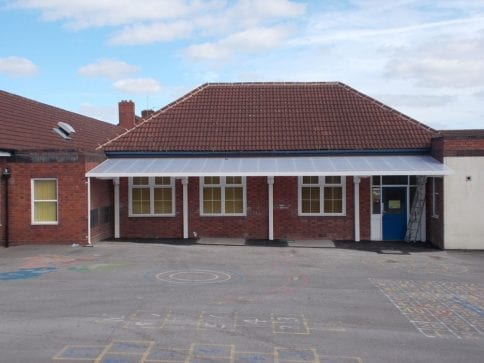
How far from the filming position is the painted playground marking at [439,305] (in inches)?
326

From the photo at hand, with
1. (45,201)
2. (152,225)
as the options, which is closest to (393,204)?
(152,225)

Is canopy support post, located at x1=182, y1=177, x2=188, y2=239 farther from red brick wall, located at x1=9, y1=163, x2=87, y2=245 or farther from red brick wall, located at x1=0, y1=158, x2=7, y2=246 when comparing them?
red brick wall, located at x1=0, y1=158, x2=7, y2=246

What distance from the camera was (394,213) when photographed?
62.3 ft

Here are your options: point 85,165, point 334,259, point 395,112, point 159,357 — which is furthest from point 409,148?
point 159,357

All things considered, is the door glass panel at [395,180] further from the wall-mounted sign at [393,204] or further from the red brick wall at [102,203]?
the red brick wall at [102,203]

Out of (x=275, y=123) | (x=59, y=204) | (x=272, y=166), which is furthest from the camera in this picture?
(x=275, y=123)

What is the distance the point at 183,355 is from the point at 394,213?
13709 millimetres

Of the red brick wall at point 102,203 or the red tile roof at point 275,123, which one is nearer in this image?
the red brick wall at point 102,203

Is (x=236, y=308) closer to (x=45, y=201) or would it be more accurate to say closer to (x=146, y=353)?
(x=146, y=353)

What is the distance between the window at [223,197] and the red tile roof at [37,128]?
14.1ft

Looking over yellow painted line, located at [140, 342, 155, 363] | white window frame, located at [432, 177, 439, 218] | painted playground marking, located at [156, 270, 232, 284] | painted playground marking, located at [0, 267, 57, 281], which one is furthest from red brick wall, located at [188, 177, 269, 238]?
yellow painted line, located at [140, 342, 155, 363]

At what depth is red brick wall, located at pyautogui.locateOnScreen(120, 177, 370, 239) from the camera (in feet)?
61.9

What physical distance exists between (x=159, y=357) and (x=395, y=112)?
16.5 m

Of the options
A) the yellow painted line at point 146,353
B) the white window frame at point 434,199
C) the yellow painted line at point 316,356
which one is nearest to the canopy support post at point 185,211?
the white window frame at point 434,199
